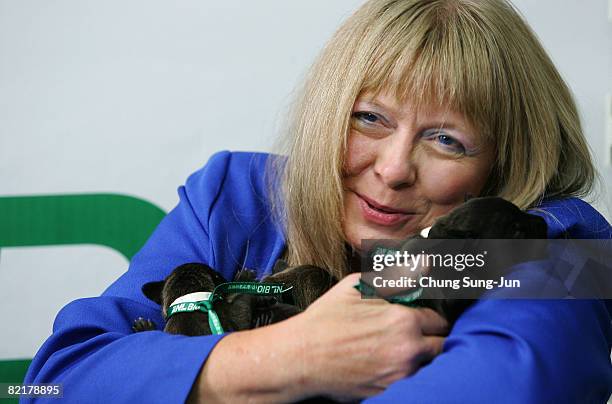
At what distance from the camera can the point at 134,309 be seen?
5.77ft

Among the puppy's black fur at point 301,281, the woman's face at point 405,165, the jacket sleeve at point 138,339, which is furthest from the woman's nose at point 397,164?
the jacket sleeve at point 138,339

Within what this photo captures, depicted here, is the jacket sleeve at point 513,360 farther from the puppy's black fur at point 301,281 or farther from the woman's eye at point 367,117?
the woman's eye at point 367,117

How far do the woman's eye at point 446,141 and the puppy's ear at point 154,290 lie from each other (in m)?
0.65

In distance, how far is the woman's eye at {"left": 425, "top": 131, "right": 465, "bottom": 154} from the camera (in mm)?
1707

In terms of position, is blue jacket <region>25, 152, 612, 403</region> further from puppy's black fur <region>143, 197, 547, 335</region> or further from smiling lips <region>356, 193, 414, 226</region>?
smiling lips <region>356, 193, 414, 226</region>

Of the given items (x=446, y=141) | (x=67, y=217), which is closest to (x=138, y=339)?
(x=446, y=141)

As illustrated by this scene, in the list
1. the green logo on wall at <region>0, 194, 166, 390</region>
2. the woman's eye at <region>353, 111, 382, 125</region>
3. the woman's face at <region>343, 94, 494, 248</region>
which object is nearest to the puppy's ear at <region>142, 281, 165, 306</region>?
the woman's face at <region>343, 94, 494, 248</region>

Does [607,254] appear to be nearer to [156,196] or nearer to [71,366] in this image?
[71,366]

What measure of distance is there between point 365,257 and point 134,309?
51 centimetres

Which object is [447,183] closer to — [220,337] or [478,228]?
[478,228]

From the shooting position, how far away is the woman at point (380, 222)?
1.33m

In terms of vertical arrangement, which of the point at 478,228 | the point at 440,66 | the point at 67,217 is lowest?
the point at 67,217

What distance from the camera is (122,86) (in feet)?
8.71

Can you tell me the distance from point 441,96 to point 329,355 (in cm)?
62
